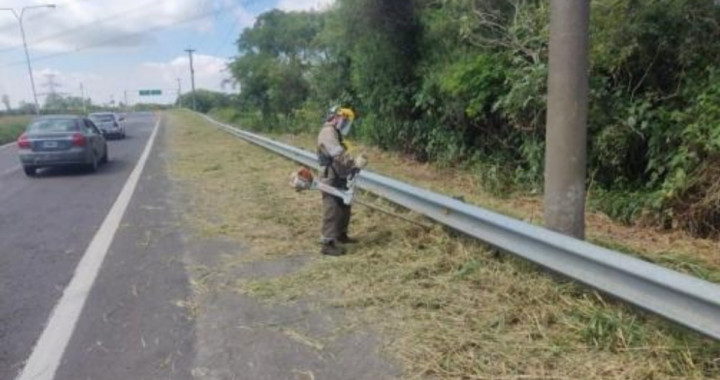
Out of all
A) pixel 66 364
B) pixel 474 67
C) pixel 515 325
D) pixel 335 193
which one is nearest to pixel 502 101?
pixel 474 67

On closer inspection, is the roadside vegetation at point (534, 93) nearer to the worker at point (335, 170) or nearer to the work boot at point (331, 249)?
the worker at point (335, 170)

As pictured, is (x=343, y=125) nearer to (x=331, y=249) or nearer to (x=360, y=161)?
(x=360, y=161)

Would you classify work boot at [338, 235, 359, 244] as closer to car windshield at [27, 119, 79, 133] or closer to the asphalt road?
the asphalt road

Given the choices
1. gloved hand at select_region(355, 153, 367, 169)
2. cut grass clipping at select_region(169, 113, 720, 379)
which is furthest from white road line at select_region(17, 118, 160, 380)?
gloved hand at select_region(355, 153, 367, 169)

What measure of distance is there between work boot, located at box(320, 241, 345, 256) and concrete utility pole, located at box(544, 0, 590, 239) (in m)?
2.18

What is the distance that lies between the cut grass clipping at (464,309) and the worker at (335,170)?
249mm

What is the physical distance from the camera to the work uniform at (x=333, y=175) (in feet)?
21.3

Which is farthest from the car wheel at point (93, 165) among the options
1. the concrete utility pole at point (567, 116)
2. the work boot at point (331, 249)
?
the concrete utility pole at point (567, 116)

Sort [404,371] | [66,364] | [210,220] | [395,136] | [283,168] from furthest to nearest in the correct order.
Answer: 1. [395,136]
2. [283,168]
3. [210,220]
4. [66,364]
5. [404,371]

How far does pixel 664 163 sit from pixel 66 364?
629cm

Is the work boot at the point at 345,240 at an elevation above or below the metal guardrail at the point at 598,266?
below

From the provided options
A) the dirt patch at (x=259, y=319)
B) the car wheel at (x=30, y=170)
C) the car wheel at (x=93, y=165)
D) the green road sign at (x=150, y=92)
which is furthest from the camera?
the green road sign at (x=150, y=92)

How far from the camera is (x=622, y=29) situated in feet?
24.7

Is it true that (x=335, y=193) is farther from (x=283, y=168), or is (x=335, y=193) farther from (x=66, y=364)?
(x=283, y=168)
